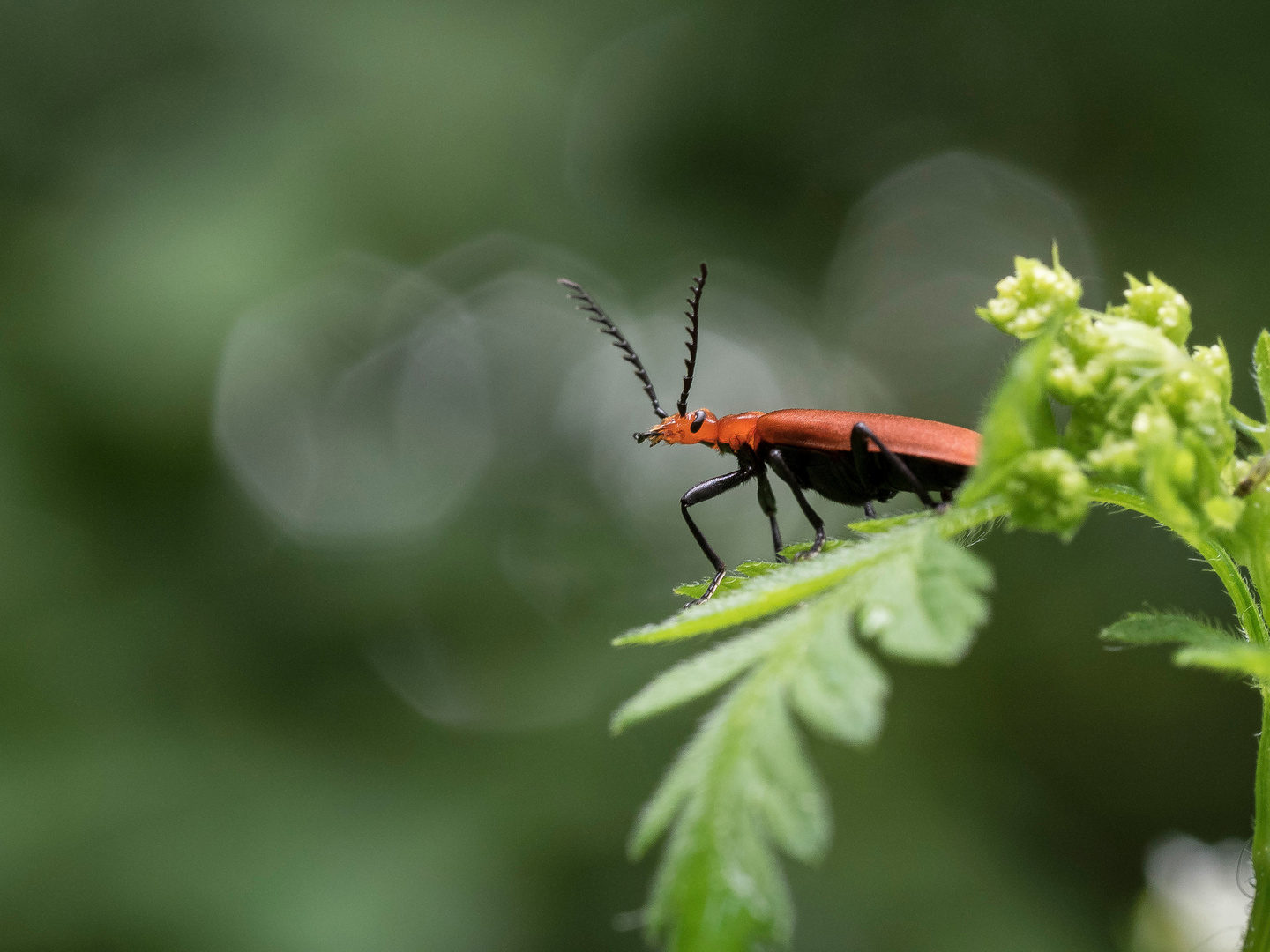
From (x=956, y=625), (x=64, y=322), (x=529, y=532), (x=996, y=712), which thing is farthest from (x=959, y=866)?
(x=64, y=322)

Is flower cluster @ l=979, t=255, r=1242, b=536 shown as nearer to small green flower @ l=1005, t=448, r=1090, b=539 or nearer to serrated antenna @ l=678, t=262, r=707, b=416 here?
small green flower @ l=1005, t=448, r=1090, b=539

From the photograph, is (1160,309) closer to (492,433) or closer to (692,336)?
(692,336)

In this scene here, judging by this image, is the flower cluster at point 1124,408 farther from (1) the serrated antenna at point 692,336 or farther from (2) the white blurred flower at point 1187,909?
(2) the white blurred flower at point 1187,909

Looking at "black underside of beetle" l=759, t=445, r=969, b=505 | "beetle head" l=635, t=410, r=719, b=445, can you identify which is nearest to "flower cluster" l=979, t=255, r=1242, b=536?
"black underside of beetle" l=759, t=445, r=969, b=505

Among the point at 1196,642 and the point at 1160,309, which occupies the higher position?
the point at 1160,309

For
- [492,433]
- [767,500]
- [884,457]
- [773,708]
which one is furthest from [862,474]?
[492,433]

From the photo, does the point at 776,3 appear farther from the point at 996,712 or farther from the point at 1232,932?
the point at 1232,932
